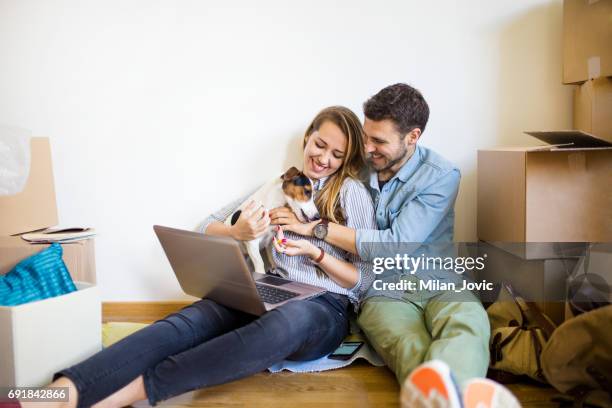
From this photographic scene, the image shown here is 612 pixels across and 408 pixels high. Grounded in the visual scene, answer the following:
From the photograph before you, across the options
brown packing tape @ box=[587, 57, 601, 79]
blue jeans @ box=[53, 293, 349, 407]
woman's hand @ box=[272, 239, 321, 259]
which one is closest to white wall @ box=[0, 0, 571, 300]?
brown packing tape @ box=[587, 57, 601, 79]

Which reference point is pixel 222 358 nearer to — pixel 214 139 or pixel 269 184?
pixel 269 184

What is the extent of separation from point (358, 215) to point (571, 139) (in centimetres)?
74

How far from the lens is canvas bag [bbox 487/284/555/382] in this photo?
1.72 metres

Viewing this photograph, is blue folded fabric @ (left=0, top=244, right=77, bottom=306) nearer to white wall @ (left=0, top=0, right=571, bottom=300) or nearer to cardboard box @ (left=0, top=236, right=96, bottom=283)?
cardboard box @ (left=0, top=236, right=96, bottom=283)

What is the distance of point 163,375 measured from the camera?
5.09 feet

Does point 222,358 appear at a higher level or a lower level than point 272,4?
lower

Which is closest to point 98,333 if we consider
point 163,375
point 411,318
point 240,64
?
point 163,375

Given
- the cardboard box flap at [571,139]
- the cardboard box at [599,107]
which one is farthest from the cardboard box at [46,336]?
the cardboard box at [599,107]

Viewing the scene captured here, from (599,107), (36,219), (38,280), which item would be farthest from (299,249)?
(599,107)

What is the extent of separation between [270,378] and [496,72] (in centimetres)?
148

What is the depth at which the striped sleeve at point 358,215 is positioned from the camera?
2.05 metres

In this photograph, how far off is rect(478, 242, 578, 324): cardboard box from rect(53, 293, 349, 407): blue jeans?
709 millimetres

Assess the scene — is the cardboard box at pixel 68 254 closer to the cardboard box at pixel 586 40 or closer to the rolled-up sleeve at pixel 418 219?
the rolled-up sleeve at pixel 418 219

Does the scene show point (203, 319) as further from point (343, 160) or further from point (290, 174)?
point (343, 160)
